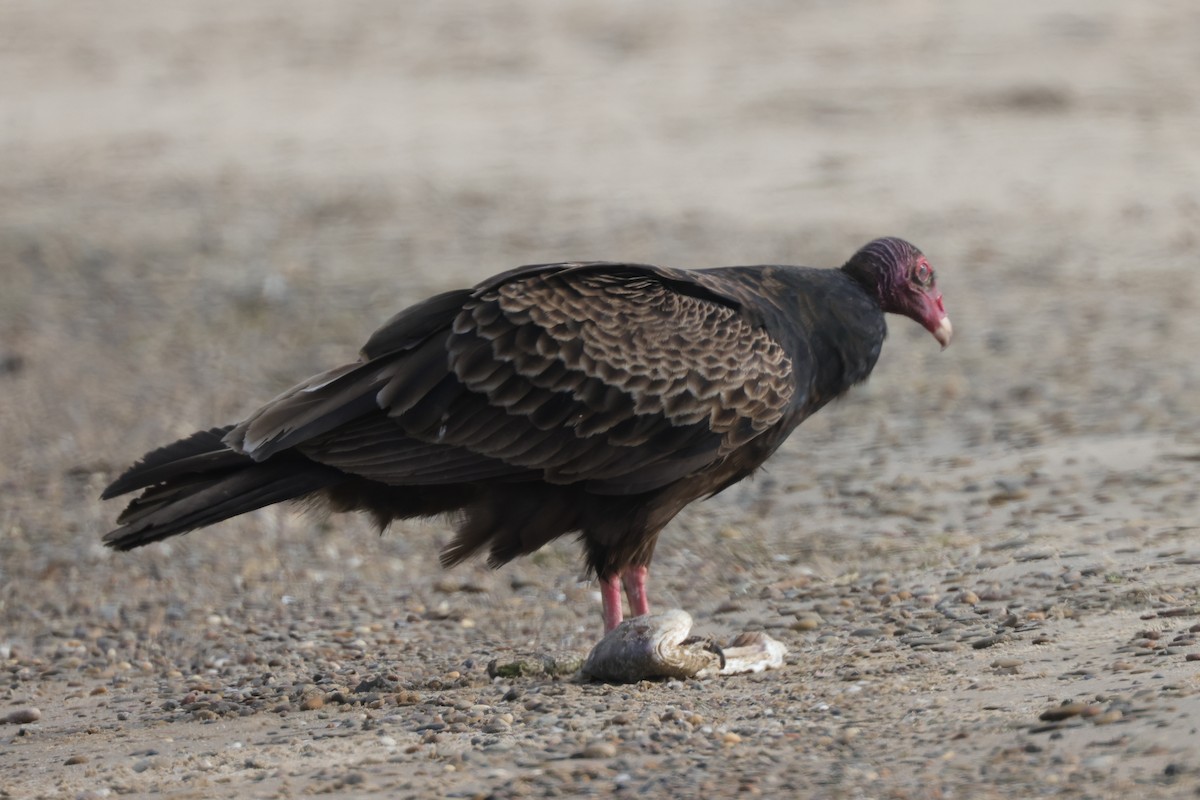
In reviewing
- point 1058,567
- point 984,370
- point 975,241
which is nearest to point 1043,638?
point 1058,567

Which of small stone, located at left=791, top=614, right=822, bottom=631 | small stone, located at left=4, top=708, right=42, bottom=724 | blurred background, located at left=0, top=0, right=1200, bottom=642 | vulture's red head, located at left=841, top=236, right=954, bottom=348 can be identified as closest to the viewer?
small stone, located at left=4, top=708, right=42, bottom=724

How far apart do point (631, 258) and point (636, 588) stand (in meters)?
6.02

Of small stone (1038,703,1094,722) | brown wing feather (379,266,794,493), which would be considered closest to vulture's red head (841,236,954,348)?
brown wing feather (379,266,794,493)

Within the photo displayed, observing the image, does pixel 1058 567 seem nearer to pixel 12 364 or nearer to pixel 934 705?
pixel 934 705

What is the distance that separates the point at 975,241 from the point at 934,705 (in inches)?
288

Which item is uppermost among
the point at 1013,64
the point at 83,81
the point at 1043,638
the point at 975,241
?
the point at 83,81

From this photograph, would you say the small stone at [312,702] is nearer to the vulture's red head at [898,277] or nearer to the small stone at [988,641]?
the small stone at [988,641]

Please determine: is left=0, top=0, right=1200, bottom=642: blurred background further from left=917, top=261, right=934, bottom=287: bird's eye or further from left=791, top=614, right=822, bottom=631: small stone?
left=917, top=261, right=934, bottom=287: bird's eye

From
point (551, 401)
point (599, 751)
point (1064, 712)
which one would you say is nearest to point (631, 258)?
point (551, 401)

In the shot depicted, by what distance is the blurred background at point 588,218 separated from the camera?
24.4ft

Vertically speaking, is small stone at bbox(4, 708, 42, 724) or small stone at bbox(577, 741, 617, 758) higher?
small stone at bbox(4, 708, 42, 724)

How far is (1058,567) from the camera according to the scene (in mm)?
6039

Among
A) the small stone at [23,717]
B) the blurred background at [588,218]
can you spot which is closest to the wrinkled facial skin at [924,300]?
the blurred background at [588,218]

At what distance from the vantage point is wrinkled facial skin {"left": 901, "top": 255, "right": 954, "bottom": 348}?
607 centimetres
